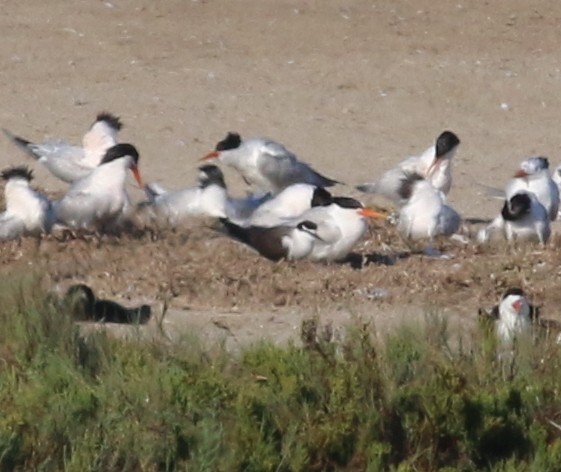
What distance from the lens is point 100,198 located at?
1087cm

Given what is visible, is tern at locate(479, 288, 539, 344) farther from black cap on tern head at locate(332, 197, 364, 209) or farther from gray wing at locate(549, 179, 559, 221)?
gray wing at locate(549, 179, 559, 221)

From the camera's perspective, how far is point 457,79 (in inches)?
671

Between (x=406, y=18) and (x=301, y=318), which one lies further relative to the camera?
(x=406, y=18)

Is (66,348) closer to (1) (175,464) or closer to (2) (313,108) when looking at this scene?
(1) (175,464)

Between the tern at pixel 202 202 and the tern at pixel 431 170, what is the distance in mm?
995

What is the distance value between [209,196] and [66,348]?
174 inches

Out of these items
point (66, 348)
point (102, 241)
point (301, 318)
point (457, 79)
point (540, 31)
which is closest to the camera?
point (66, 348)

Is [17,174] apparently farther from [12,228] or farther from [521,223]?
[521,223]

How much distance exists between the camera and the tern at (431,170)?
12508 mm

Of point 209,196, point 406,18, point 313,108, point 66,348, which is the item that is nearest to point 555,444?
point 66,348

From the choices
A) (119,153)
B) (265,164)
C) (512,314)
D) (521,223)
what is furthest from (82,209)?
(512,314)

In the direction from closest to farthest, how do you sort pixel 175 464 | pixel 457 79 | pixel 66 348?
pixel 175 464, pixel 66 348, pixel 457 79

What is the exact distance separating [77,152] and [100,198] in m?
1.93

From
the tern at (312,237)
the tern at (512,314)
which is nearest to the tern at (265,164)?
the tern at (312,237)
